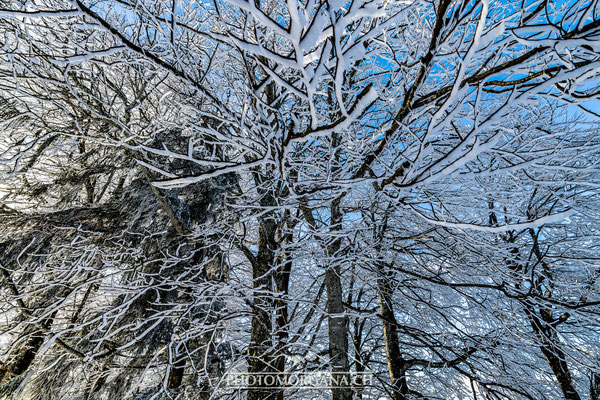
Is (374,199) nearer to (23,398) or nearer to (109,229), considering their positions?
(109,229)

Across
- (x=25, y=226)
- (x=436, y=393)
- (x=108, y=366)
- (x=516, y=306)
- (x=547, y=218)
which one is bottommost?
(x=436, y=393)

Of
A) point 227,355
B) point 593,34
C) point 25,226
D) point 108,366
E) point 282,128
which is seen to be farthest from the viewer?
point 227,355

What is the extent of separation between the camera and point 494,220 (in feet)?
17.4

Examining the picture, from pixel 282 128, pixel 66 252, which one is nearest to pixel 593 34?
pixel 282 128

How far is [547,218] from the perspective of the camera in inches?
34.4

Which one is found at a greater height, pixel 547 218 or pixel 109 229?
pixel 109 229

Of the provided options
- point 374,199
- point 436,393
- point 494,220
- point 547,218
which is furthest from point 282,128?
point 436,393

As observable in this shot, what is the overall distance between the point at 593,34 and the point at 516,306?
15.7 feet

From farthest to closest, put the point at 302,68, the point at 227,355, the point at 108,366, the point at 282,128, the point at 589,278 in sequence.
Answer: the point at 589,278, the point at 227,355, the point at 108,366, the point at 282,128, the point at 302,68

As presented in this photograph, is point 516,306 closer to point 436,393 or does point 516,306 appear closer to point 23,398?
point 436,393

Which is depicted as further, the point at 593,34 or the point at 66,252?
the point at 66,252

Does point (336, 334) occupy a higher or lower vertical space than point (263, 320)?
lower

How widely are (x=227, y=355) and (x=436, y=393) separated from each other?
14.7 feet

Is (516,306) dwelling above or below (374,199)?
below
